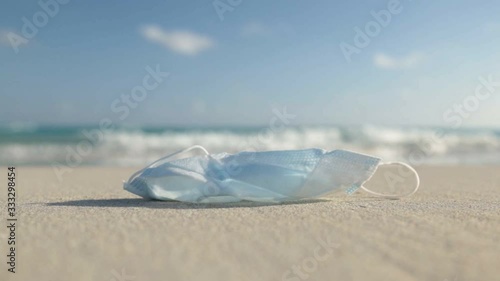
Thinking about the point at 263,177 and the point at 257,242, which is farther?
the point at 263,177

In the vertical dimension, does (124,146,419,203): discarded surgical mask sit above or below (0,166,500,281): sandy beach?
above

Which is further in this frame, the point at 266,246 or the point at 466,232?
the point at 466,232

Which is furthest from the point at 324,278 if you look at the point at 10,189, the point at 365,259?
the point at 10,189

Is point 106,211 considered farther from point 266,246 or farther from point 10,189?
point 10,189

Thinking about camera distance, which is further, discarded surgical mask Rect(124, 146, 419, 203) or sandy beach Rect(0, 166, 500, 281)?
discarded surgical mask Rect(124, 146, 419, 203)

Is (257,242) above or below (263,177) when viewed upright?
below
